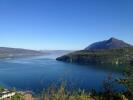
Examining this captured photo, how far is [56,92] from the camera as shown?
545 cm

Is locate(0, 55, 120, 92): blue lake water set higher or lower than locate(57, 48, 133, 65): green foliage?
lower

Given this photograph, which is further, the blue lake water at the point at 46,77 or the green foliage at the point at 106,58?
the green foliage at the point at 106,58

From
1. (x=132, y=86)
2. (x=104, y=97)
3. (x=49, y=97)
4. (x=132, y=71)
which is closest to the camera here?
(x=49, y=97)

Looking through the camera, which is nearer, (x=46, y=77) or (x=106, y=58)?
(x=46, y=77)

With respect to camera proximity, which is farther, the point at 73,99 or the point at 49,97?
the point at 73,99

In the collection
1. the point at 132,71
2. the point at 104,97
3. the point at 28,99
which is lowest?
the point at 28,99

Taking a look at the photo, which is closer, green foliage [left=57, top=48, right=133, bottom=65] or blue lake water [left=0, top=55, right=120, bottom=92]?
blue lake water [left=0, top=55, right=120, bottom=92]

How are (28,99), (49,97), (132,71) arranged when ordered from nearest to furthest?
(49,97) < (132,71) < (28,99)

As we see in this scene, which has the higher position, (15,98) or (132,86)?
(132,86)

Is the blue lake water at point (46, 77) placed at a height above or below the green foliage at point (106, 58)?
below

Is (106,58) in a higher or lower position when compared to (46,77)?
higher

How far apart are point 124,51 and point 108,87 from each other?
10900 centimetres

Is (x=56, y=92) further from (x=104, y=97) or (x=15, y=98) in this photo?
(x=15, y=98)

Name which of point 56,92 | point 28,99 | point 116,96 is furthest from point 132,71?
point 56,92
